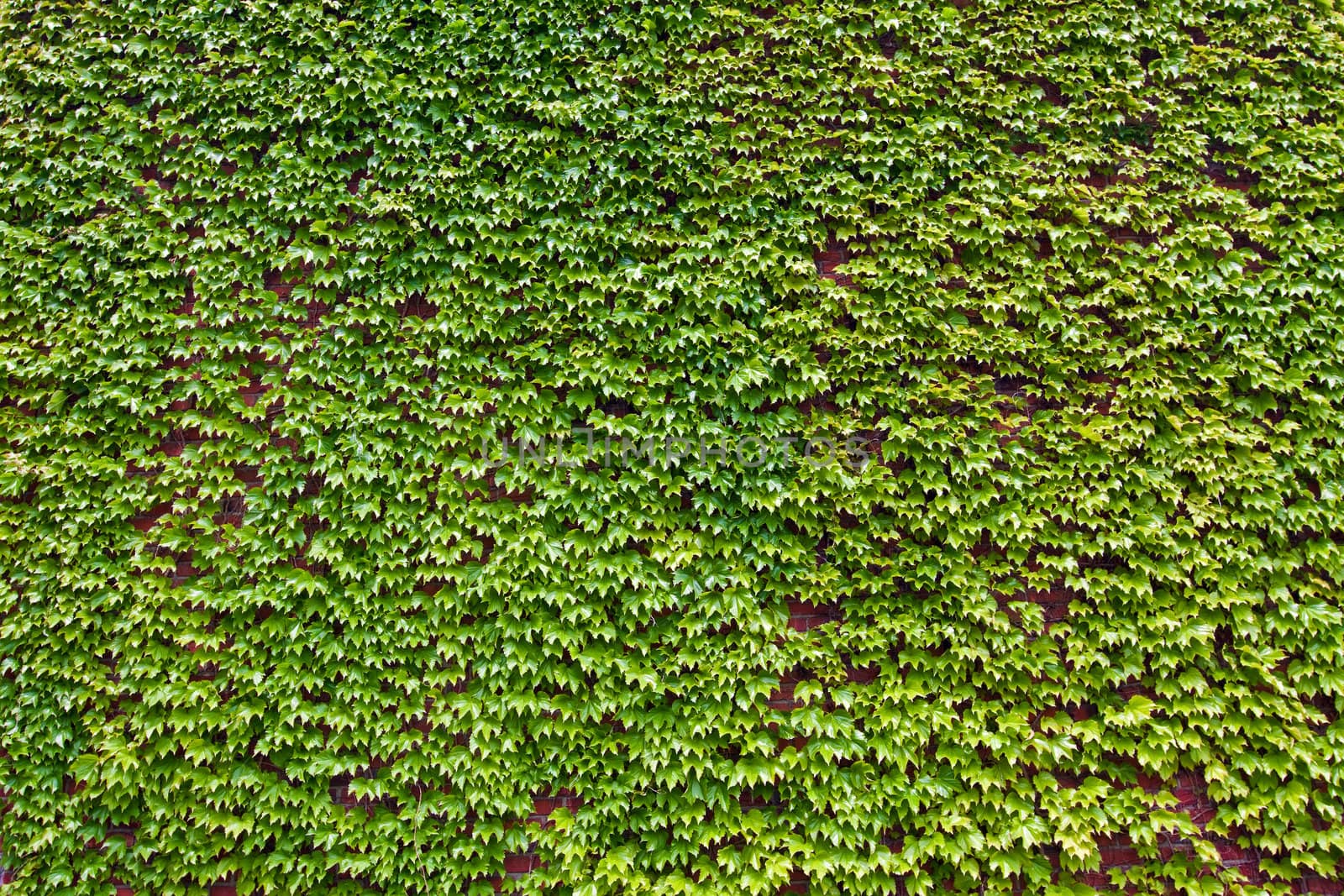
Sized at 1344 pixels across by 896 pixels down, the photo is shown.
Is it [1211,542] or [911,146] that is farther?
[911,146]

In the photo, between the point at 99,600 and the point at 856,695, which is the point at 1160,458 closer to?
the point at 856,695

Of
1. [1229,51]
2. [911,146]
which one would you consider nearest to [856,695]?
[911,146]

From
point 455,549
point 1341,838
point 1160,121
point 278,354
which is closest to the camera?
point 1341,838

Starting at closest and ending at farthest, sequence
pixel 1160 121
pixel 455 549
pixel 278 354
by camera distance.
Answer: pixel 455 549, pixel 278 354, pixel 1160 121

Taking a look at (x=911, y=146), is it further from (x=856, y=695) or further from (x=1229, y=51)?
(x=856, y=695)

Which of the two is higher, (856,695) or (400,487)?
(400,487)

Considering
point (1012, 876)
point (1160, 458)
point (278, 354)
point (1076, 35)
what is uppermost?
point (1076, 35)
